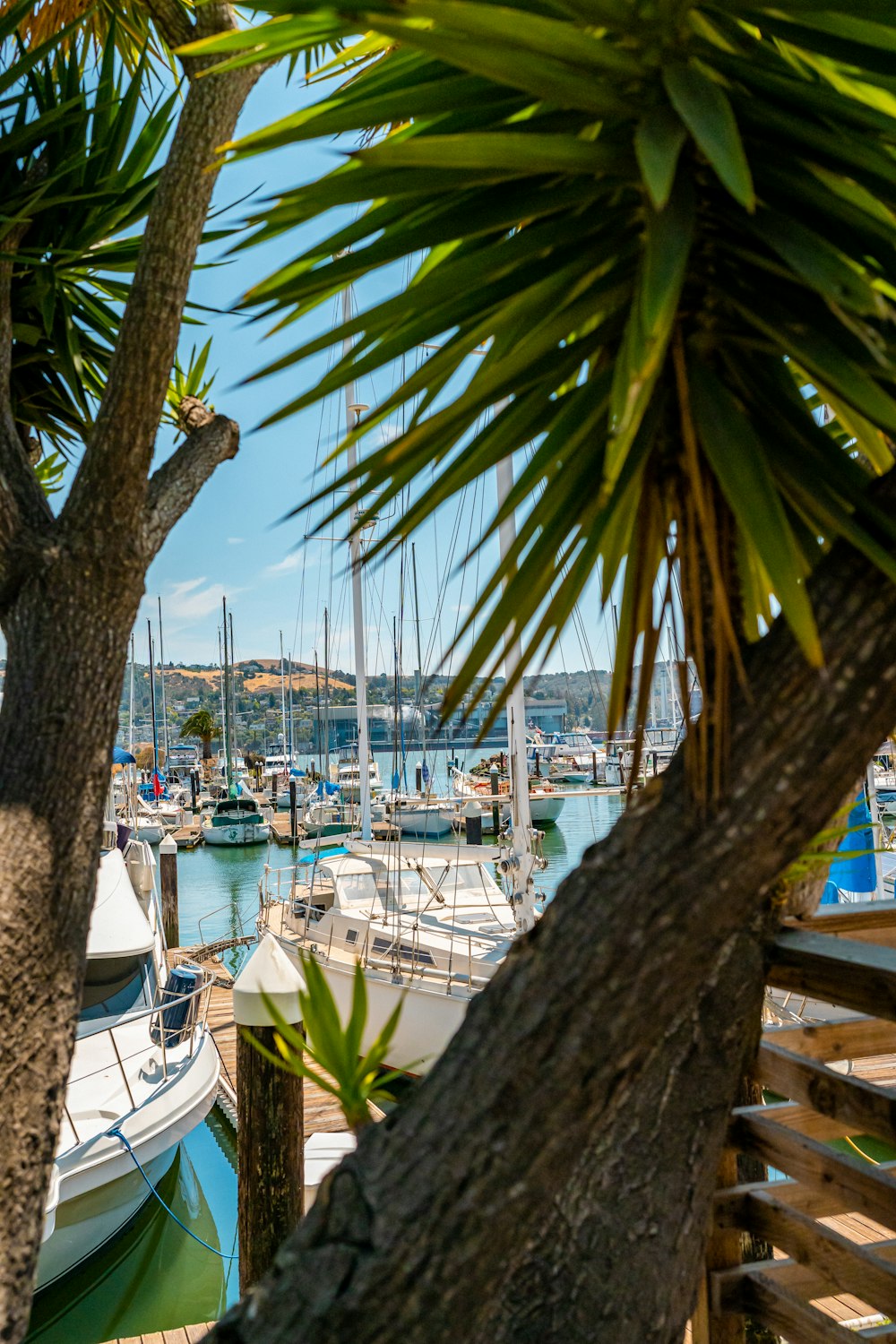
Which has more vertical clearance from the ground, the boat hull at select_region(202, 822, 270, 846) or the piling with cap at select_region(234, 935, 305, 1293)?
the piling with cap at select_region(234, 935, 305, 1293)

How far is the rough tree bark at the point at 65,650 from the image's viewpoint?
184 cm

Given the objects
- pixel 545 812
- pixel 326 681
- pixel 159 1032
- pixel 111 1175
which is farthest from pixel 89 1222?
pixel 545 812

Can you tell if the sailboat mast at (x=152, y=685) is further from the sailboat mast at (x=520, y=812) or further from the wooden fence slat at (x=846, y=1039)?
the wooden fence slat at (x=846, y=1039)

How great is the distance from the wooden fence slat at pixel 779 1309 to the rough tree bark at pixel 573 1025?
98cm

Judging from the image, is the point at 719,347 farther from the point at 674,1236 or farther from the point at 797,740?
the point at 674,1236

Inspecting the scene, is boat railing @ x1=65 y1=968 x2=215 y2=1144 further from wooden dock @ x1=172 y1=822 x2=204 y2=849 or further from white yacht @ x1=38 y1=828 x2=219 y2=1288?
wooden dock @ x1=172 y1=822 x2=204 y2=849

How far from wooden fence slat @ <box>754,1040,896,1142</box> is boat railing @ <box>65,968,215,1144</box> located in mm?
6163

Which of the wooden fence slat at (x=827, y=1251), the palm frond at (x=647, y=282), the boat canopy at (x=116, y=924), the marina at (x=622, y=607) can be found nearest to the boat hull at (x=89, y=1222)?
the boat canopy at (x=116, y=924)

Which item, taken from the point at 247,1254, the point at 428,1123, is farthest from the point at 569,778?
the point at 428,1123

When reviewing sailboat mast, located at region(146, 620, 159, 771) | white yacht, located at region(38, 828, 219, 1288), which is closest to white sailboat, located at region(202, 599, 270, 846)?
sailboat mast, located at region(146, 620, 159, 771)

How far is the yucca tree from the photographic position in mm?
938

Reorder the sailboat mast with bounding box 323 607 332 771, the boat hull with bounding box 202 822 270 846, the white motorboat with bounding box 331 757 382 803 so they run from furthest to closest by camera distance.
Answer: the boat hull with bounding box 202 822 270 846 → the white motorboat with bounding box 331 757 382 803 → the sailboat mast with bounding box 323 607 332 771

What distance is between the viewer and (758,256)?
38.2 inches

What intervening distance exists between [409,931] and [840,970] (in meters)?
8.59
